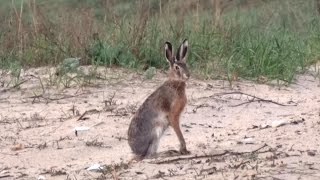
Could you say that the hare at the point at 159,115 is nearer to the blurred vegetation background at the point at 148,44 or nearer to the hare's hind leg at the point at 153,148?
the hare's hind leg at the point at 153,148

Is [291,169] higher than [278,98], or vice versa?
[291,169]

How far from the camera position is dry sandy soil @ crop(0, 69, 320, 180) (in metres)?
5.86

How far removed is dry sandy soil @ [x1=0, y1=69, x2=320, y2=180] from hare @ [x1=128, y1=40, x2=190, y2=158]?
0.46 feet

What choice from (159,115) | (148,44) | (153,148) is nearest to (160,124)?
(159,115)

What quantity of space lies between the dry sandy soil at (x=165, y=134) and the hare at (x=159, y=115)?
0.46ft

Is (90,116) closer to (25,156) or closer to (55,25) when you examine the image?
(25,156)

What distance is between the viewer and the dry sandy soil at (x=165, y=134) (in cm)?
586

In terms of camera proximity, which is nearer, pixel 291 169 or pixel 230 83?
pixel 291 169

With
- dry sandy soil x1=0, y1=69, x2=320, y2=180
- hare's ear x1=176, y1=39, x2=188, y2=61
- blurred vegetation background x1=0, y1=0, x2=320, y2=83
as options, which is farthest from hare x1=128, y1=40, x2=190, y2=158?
blurred vegetation background x1=0, y1=0, x2=320, y2=83

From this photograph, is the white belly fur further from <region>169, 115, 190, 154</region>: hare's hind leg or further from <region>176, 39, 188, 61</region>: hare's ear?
<region>176, 39, 188, 61</region>: hare's ear

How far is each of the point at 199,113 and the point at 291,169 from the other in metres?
2.44

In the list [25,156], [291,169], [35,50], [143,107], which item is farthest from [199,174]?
[35,50]

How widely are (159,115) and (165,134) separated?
749 mm

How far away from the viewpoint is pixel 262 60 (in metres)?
9.56
